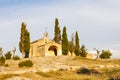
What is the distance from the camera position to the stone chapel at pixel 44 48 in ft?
275

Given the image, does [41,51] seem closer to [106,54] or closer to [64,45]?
[64,45]

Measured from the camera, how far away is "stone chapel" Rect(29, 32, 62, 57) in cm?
8391

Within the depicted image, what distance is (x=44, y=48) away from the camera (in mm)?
83812

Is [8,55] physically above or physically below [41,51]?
below

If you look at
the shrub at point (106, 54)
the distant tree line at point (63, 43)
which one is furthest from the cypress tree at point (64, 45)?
the shrub at point (106, 54)

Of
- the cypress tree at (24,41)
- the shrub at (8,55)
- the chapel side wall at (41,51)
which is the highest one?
the cypress tree at (24,41)

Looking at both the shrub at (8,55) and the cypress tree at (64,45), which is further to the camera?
the cypress tree at (64,45)

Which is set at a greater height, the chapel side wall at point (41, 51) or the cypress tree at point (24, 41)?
the cypress tree at point (24, 41)

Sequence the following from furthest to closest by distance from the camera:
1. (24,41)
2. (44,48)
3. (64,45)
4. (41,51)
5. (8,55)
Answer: (64,45), (41,51), (8,55), (44,48), (24,41)

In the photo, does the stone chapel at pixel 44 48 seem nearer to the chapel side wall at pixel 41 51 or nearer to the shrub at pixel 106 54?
the chapel side wall at pixel 41 51

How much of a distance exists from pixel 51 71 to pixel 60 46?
38.0 meters

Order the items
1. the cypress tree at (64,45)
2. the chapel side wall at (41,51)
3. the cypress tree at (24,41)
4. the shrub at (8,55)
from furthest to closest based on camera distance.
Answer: the cypress tree at (64,45), the chapel side wall at (41,51), the shrub at (8,55), the cypress tree at (24,41)

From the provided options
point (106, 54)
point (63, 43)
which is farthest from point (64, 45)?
point (106, 54)

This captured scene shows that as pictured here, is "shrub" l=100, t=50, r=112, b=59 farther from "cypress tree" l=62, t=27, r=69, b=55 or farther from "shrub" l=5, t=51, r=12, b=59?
"shrub" l=5, t=51, r=12, b=59
